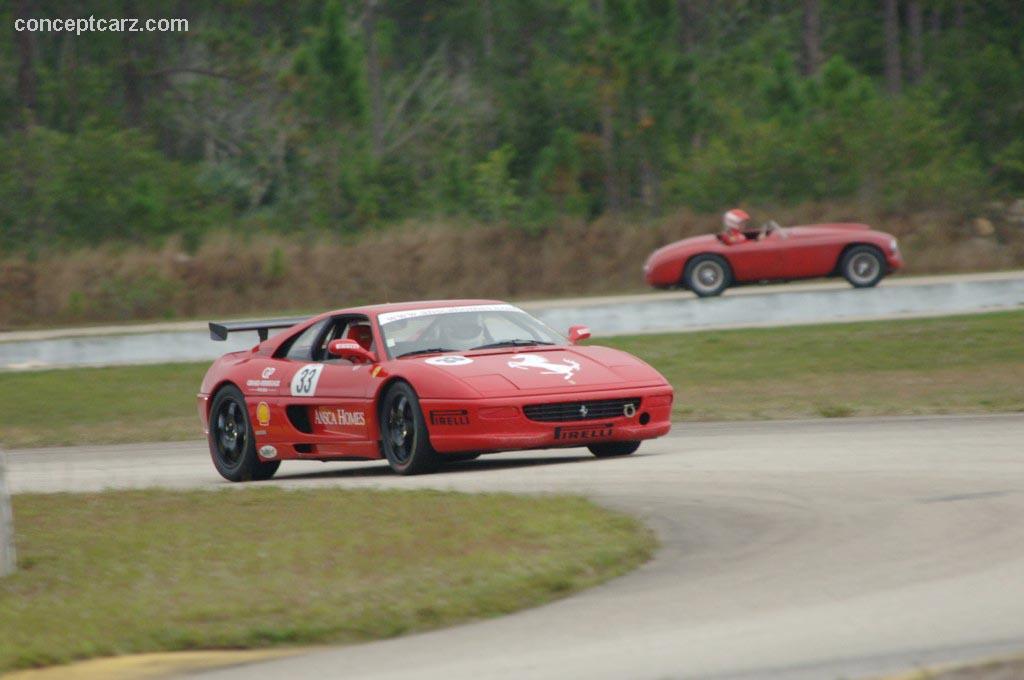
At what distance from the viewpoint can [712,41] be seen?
52500 millimetres

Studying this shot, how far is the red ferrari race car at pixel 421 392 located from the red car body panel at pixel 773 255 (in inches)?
546

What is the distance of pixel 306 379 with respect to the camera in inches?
486

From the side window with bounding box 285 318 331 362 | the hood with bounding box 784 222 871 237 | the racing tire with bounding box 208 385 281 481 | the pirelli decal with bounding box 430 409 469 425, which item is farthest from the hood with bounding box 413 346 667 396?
the hood with bounding box 784 222 871 237

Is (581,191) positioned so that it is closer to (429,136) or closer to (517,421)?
(429,136)

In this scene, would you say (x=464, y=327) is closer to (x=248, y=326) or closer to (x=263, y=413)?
(x=263, y=413)

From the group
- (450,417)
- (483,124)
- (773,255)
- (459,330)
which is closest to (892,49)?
(483,124)

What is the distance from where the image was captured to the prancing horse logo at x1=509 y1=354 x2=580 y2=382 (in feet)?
37.1

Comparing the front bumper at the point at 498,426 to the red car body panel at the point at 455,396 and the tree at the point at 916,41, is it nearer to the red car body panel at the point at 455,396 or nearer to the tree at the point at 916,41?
the red car body panel at the point at 455,396

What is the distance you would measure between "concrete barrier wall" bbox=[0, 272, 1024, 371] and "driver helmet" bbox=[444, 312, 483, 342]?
10.9 metres

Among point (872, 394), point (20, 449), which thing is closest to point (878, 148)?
point (872, 394)

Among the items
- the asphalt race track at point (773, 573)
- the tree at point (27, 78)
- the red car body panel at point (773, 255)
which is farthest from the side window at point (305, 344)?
the tree at point (27, 78)

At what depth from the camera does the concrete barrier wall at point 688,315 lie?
23.2 meters

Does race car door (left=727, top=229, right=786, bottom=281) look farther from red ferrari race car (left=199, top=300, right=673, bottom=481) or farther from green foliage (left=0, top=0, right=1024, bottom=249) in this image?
red ferrari race car (left=199, top=300, right=673, bottom=481)

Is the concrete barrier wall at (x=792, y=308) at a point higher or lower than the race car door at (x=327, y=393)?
lower
